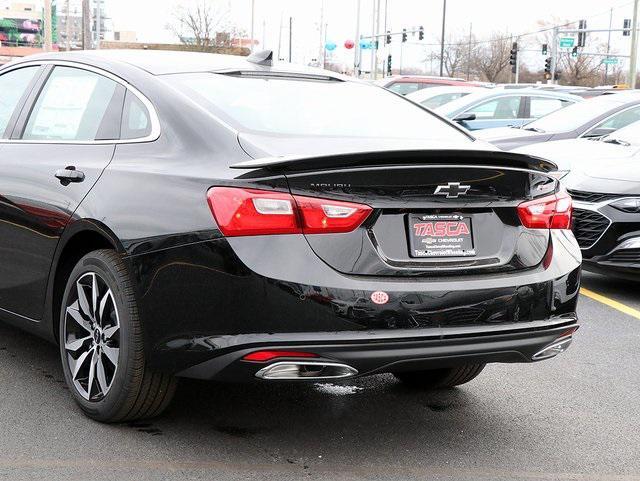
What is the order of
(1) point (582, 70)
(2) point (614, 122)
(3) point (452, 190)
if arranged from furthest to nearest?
(1) point (582, 70), (2) point (614, 122), (3) point (452, 190)

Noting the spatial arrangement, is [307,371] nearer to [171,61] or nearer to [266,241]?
[266,241]

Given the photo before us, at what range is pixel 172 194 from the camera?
3.83 meters

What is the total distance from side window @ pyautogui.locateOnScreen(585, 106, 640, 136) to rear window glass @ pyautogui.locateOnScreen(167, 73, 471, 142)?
7063mm

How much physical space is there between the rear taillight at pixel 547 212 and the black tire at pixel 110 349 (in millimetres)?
1544

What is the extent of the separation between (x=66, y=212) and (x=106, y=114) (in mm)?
515

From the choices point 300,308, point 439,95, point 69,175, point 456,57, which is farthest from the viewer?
point 456,57

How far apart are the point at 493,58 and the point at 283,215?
325ft

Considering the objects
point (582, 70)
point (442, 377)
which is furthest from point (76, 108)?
point (582, 70)

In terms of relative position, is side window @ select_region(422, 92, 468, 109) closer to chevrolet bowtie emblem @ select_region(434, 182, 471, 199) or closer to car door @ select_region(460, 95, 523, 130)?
car door @ select_region(460, 95, 523, 130)

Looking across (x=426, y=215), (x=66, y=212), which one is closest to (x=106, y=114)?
(x=66, y=212)

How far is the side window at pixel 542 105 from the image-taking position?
1670cm

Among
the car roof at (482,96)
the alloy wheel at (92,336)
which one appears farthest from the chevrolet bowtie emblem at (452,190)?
the car roof at (482,96)

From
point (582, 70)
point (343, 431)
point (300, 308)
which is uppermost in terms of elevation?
point (582, 70)

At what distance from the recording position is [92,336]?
4242mm
